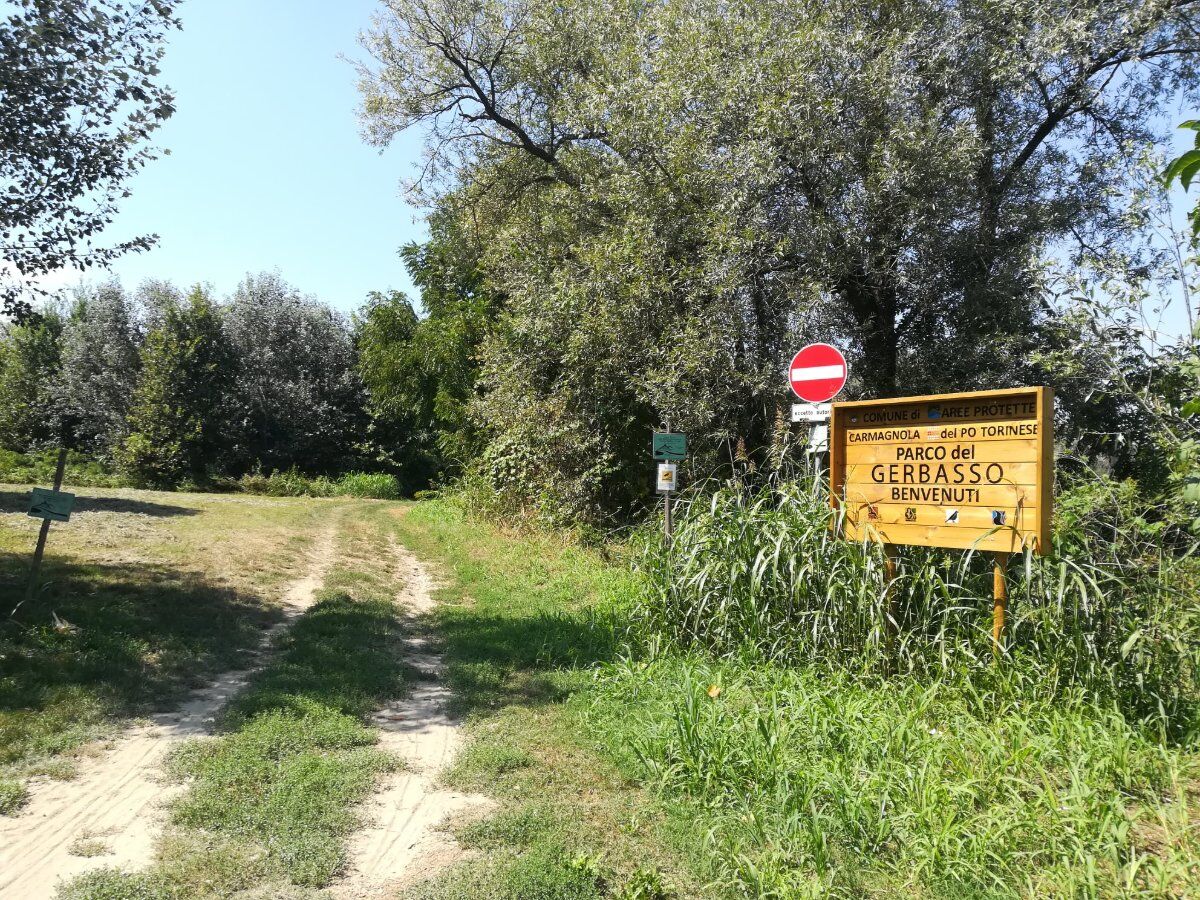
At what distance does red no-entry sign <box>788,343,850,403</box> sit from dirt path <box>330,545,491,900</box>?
4.11 metres

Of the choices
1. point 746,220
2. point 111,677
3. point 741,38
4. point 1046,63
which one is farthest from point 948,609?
point 1046,63

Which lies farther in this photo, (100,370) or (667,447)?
(100,370)

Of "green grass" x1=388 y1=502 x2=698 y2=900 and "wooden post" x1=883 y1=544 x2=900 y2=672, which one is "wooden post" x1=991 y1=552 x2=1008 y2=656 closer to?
"wooden post" x1=883 y1=544 x2=900 y2=672

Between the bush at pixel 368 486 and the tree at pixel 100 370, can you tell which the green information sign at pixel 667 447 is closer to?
the bush at pixel 368 486

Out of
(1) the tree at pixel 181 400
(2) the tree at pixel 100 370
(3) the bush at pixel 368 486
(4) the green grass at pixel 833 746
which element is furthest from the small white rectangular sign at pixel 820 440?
(2) the tree at pixel 100 370

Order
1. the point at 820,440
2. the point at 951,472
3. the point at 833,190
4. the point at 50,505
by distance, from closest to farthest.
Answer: the point at 951,472, the point at 820,440, the point at 50,505, the point at 833,190

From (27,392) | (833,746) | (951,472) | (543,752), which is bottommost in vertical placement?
(543,752)

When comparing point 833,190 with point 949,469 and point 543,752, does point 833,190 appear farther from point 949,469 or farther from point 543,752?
point 543,752

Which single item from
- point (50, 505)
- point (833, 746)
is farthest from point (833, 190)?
point (50, 505)

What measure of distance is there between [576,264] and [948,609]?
9532mm

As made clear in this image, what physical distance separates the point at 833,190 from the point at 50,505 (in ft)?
32.5

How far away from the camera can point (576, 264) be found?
13102 millimetres

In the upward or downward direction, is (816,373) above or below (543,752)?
above

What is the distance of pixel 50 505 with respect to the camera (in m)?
7.11
